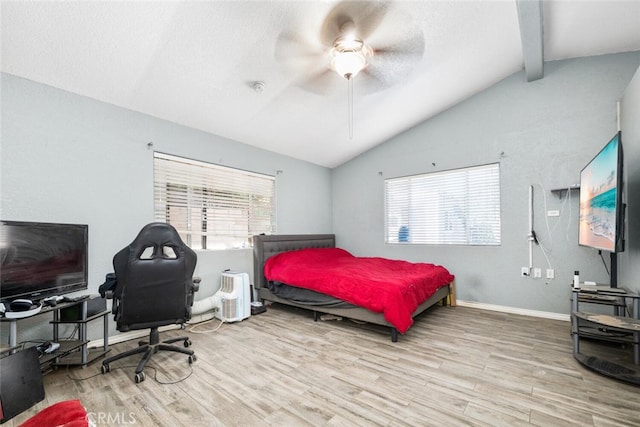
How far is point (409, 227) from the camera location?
4.69 meters

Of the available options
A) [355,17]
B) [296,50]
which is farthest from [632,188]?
[296,50]

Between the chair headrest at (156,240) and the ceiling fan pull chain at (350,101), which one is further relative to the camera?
the ceiling fan pull chain at (350,101)

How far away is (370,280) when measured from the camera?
9.71 feet

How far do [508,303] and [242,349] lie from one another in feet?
11.4

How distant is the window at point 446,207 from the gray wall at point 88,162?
2987 mm

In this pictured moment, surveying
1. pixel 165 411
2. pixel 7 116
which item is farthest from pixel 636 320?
pixel 7 116

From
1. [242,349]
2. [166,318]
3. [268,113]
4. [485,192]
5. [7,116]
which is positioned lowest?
[242,349]

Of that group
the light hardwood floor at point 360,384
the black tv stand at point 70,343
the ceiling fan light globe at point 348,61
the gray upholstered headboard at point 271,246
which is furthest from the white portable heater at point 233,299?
the ceiling fan light globe at point 348,61

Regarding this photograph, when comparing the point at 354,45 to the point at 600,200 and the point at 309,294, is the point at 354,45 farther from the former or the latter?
the point at 309,294

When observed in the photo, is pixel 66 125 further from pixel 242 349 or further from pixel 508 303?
pixel 508 303

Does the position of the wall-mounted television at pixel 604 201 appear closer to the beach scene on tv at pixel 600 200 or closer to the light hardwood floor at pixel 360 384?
the beach scene on tv at pixel 600 200

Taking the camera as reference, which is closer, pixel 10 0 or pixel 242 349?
pixel 10 0

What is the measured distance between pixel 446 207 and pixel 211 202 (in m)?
3.52

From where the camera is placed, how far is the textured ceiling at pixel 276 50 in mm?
2088
